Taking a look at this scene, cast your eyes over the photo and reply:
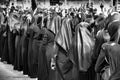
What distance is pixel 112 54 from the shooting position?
6.32 metres

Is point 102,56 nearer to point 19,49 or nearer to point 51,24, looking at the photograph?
point 51,24

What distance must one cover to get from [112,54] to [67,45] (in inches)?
167

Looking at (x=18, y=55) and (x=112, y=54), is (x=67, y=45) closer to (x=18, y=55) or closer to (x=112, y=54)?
(x=112, y=54)

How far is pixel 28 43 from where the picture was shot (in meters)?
15.5

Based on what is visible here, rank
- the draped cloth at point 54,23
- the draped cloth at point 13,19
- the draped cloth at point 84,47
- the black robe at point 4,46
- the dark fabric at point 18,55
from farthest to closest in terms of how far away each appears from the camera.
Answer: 1. the black robe at point 4,46
2. the draped cloth at point 13,19
3. the dark fabric at point 18,55
4. the draped cloth at point 54,23
5. the draped cloth at point 84,47

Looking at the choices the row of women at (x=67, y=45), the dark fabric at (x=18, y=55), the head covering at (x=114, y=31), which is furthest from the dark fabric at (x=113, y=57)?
the dark fabric at (x=18, y=55)

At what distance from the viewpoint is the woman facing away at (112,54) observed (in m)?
6.11

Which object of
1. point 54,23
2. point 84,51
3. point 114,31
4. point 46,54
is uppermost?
point 114,31

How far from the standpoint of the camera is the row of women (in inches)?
284

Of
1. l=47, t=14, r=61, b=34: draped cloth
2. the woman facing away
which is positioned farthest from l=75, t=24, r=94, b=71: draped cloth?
l=47, t=14, r=61, b=34: draped cloth

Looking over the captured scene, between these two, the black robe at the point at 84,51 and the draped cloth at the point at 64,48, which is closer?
the black robe at the point at 84,51

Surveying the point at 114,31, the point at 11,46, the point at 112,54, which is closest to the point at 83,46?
the point at 114,31

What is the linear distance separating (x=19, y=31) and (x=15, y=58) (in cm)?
113

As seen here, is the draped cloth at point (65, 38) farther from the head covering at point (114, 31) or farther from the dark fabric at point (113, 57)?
the dark fabric at point (113, 57)
